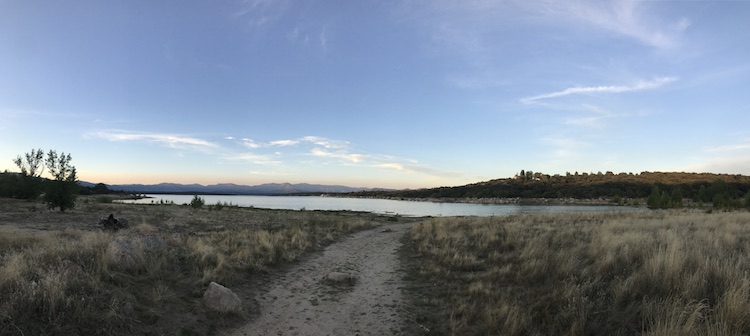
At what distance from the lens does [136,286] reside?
745 cm

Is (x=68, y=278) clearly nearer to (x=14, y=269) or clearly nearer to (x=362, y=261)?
(x=14, y=269)

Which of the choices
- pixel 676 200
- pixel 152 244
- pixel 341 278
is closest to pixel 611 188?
pixel 676 200

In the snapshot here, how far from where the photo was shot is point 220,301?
7277 mm

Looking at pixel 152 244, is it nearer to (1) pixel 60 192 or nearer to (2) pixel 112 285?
(2) pixel 112 285

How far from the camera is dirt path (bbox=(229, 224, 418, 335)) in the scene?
683cm

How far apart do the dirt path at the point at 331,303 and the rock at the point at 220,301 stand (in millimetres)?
540

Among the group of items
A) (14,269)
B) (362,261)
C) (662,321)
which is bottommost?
(362,261)

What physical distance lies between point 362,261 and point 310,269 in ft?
8.50

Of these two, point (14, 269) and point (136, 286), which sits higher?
point (14, 269)

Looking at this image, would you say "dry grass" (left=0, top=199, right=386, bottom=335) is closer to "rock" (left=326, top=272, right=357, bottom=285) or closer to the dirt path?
the dirt path

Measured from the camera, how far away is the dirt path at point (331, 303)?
683cm

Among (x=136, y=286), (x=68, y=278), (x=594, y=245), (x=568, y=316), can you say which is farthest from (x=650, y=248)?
(x=68, y=278)

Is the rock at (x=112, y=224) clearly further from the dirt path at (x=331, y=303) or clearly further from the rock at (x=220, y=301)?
the rock at (x=220, y=301)

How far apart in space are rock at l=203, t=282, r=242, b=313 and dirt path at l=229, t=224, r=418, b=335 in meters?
0.54
